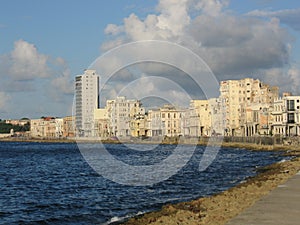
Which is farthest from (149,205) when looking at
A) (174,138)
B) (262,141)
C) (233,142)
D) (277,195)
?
(174,138)

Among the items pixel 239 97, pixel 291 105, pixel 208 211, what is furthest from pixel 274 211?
pixel 239 97

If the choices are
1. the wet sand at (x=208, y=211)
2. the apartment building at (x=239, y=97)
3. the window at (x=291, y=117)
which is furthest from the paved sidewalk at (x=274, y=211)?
the apartment building at (x=239, y=97)

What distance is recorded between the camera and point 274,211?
17484mm

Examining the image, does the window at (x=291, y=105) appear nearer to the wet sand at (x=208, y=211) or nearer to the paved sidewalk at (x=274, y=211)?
the wet sand at (x=208, y=211)

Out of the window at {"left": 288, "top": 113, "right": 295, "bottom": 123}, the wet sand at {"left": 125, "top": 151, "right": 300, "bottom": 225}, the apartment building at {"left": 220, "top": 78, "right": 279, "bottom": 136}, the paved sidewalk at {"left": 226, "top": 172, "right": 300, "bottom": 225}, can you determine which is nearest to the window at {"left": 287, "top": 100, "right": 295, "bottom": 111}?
the window at {"left": 288, "top": 113, "right": 295, "bottom": 123}

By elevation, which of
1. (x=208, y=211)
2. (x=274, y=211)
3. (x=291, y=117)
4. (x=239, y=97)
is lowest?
(x=208, y=211)

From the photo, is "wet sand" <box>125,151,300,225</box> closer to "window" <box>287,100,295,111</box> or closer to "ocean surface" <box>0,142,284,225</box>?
"ocean surface" <box>0,142,284,225</box>

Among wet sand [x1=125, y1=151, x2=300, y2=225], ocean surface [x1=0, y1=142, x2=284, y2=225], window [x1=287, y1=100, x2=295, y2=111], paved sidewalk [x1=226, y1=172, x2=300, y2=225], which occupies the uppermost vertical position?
window [x1=287, y1=100, x2=295, y2=111]

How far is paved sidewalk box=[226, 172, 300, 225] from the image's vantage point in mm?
15586

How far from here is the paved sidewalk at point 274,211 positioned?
51.1ft

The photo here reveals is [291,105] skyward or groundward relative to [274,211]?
skyward

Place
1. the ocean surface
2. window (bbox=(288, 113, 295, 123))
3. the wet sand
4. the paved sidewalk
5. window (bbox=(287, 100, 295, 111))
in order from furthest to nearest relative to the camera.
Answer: window (bbox=(288, 113, 295, 123)) → window (bbox=(287, 100, 295, 111)) → the ocean surface → the wet sand → the paved sidewalk

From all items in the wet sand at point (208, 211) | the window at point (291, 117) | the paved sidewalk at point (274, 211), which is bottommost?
the wet sand at point (208, 211)

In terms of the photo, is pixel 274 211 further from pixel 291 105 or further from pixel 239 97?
pixel 239 97
